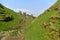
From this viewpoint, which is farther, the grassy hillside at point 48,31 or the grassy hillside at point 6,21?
the grassy hillside at point 6,21

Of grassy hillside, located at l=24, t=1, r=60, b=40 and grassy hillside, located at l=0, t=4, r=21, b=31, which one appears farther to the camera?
grassy hillside, located at l=0, t=4, r=21, b=31

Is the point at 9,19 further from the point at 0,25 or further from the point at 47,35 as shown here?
the point at 47,35

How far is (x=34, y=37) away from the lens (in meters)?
10.2

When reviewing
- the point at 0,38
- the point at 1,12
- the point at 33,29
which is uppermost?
the point at 1,12

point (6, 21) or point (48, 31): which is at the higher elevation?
point (6, 21)

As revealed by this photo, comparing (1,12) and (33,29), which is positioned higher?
(1,12)

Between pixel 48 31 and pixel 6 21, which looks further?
pixel 6 21

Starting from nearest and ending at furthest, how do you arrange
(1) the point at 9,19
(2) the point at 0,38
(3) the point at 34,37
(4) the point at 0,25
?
1. (3) the point at 34,37
2. (2) the point at 0,38
3. (4) the point at 0,25
4. (1) the point at 9,19

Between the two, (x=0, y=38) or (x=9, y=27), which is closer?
(x=0, y=38)

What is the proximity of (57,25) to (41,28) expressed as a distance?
1.17 metres

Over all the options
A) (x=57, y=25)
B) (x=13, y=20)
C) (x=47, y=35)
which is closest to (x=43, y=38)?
(x=47, y=35)

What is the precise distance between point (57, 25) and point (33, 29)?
82.6 inches

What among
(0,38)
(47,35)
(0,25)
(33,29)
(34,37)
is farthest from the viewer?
(0,25)

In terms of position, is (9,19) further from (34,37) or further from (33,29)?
(34,37)
